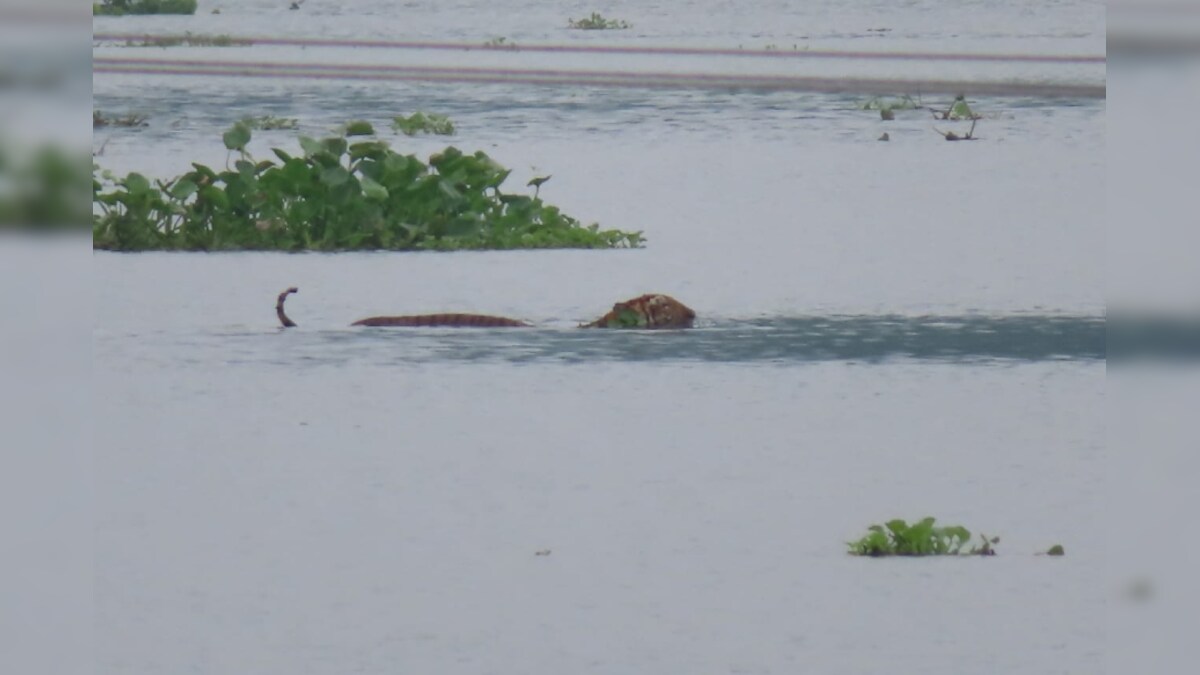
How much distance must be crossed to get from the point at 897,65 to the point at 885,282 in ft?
2.32

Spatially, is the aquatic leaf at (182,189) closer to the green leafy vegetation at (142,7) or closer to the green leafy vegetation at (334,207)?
the green leafy vegetation at (334,207)

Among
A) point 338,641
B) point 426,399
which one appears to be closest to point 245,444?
point 426,399

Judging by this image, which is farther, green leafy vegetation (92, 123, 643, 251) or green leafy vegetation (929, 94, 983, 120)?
green leafy vegetation (929, 94, 983, 120)

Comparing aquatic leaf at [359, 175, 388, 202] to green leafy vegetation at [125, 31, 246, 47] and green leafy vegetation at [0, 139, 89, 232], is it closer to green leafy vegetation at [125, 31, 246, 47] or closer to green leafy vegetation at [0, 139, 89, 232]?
green leafy vegetation at [125, 31, 246, 47]

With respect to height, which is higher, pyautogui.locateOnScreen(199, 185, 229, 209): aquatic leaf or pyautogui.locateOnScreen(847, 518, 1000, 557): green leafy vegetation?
pyautogui.locateOnScreen(199, 185, 229, 209): aquatic leaf

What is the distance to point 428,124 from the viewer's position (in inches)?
192

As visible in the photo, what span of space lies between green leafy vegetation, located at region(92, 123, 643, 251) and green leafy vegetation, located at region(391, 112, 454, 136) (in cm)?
7

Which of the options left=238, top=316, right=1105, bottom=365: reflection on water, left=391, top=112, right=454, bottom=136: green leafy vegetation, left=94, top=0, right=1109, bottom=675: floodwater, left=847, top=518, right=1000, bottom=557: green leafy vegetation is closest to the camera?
left=94, top=0, right=1109, bottom=675: floodwater

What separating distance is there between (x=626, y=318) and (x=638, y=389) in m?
0.34

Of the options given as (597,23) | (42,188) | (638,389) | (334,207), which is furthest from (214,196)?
(42,188)

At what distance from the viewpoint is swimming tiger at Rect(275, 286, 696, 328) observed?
14.6 feet

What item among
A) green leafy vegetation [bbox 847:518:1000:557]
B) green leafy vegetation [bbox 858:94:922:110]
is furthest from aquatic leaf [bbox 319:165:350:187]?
green leafy vegetation [bbox 847:518:1000:557]

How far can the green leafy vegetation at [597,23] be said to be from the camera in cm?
470

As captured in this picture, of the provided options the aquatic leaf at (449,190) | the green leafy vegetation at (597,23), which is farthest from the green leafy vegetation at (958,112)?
the aquatic leaf at (449,190)
